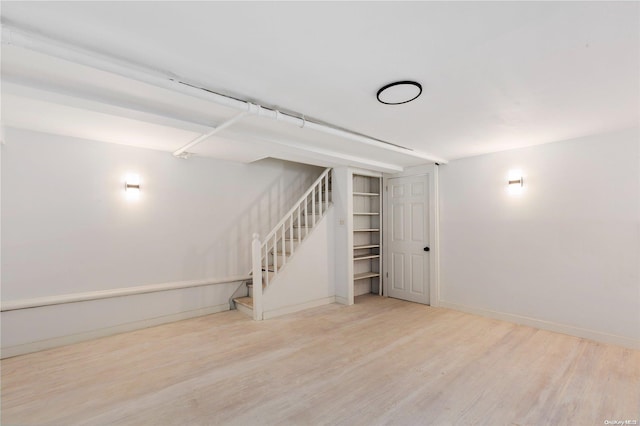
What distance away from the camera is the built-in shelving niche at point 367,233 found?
5543 millimetres

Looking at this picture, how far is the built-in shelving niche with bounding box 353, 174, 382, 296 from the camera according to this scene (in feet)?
18.2

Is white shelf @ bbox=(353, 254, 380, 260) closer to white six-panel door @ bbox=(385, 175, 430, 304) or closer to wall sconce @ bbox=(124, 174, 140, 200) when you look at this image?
white six-panel door @ bbox=(385, 175, 430, 304)

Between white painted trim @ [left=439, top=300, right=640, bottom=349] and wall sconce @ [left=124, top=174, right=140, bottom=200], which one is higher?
wall sconce @ [left=124, top=174, right=140, bottom=200]

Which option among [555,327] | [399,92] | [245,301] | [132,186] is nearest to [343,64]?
[399,92]

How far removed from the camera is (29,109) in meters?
2.54

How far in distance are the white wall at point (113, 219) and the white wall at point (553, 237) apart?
3327 millimetres

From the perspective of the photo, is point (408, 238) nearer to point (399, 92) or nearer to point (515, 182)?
point (515, 182)

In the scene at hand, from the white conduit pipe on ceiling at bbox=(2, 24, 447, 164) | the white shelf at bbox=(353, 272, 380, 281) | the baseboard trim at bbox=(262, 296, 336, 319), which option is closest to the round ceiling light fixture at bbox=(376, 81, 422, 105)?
the white conduit pipe on ceiling at bbox=(2, 24, 447, 164)

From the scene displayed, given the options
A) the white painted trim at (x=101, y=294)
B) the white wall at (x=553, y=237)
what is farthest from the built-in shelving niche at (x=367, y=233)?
the white painted trim at (x=101, y=294)

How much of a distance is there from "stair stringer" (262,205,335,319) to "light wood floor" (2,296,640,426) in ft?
2.00

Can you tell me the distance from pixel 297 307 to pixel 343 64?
11.8 ft

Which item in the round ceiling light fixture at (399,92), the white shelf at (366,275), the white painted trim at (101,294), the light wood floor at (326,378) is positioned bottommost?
the light wood floor at (326,378)

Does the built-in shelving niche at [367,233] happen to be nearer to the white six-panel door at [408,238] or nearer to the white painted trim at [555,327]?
the white six-panel door at [408,238]

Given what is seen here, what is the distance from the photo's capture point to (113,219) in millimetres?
3609
